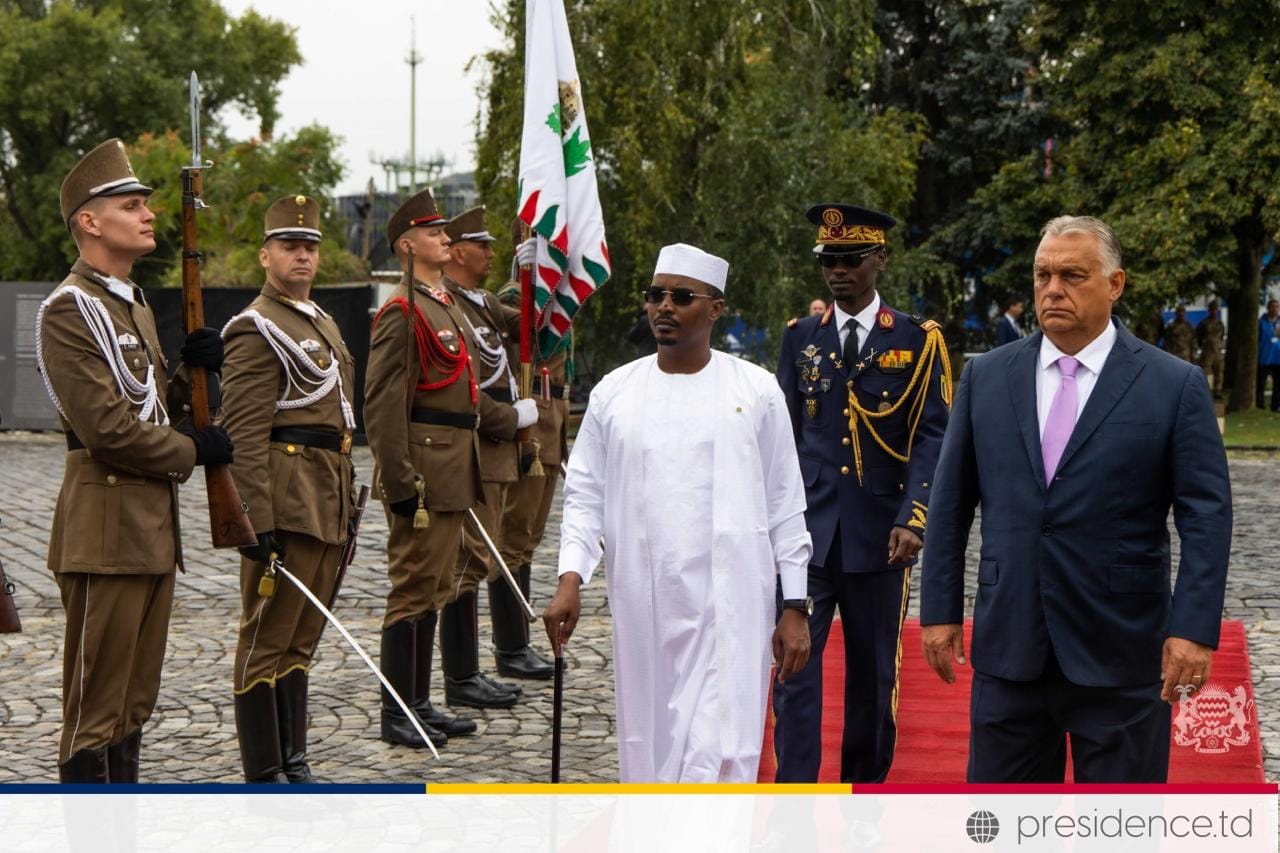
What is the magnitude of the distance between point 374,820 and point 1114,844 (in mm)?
2626

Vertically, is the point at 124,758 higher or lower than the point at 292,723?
higher

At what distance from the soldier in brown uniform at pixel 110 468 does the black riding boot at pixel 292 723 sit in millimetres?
976

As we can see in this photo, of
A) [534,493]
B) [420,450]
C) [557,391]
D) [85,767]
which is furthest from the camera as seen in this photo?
[557,391]

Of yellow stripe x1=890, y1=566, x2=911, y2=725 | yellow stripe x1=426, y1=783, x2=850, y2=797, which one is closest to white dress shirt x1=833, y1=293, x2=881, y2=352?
yellow stripe x1=890, y1=566, x2=911, y2=725

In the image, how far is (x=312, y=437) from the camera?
6.78 meters

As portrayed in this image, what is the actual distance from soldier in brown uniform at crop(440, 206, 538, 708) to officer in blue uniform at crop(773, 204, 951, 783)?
2058 millimetres

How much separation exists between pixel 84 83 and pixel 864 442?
5263 centimetres

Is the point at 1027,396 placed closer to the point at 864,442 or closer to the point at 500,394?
the point at 864,442

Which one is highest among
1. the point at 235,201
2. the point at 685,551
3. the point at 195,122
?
the point at 235,201

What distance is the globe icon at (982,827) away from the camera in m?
4.61

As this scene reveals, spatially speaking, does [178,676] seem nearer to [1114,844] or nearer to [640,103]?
[1114,844]

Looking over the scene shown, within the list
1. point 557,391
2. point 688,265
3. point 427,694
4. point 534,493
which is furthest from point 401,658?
point 557,391

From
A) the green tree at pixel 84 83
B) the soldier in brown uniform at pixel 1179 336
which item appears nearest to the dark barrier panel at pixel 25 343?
the soldier in brown uniform at pixel 1179 336

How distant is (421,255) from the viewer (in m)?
8.01
